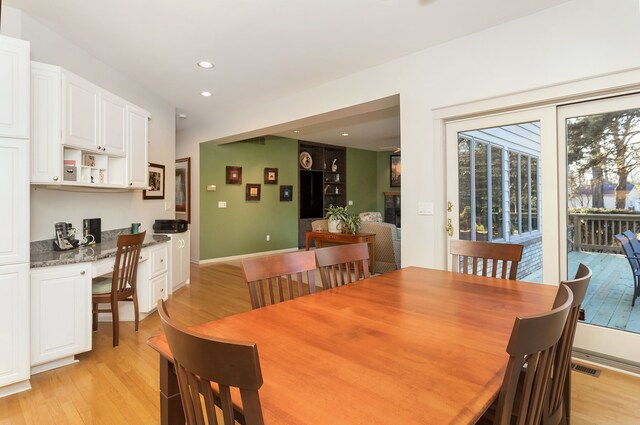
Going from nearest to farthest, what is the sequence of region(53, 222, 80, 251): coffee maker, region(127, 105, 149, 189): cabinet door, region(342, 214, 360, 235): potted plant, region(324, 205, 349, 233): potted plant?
region(53, 222, 80, 251): coffee maker → region(127, 105, 149, 189): cabinet door → region(342, 214, 360, 235): potted plant → region(324, 205, 349, 233): potted plant

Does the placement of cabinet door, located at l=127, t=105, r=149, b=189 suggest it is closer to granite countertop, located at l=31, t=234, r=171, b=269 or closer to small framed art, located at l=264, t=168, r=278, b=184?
granite countertop, located at l=31, t=234, r=171, b=269

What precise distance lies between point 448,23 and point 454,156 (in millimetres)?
1143

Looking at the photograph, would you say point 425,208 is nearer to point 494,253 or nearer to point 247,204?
point 494,253

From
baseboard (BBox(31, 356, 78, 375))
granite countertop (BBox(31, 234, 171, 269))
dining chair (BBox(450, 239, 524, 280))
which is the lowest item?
baseboard (BBox(31, 356, 78, 375))

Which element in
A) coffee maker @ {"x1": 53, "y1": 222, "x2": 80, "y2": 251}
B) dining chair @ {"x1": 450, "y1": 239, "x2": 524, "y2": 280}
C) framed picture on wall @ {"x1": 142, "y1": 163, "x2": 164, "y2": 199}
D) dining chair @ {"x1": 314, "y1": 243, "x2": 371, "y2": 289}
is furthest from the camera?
framed picture on wall @ {"x1": 142, "y1": 163, "x2": 164, "y2": 199}

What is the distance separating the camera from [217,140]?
240 inches

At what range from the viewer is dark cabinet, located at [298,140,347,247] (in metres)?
8.48

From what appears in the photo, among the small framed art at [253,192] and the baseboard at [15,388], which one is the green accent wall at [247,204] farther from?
the baseboard at [15,388]

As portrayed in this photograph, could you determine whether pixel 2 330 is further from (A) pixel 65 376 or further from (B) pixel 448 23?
(B) pixel 448 23

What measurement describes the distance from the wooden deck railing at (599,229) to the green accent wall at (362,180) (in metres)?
6.91

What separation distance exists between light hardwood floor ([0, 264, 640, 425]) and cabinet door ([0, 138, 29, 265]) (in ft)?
2.85

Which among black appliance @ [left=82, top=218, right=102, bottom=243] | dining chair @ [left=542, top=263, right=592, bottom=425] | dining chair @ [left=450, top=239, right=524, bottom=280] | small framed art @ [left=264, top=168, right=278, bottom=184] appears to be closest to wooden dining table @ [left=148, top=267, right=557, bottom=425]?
dining chair @ [left=542, top=263, right=592, bottom=425]

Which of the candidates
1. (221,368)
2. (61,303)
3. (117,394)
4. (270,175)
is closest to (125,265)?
(61,303)

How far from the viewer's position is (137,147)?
3.73 metres
